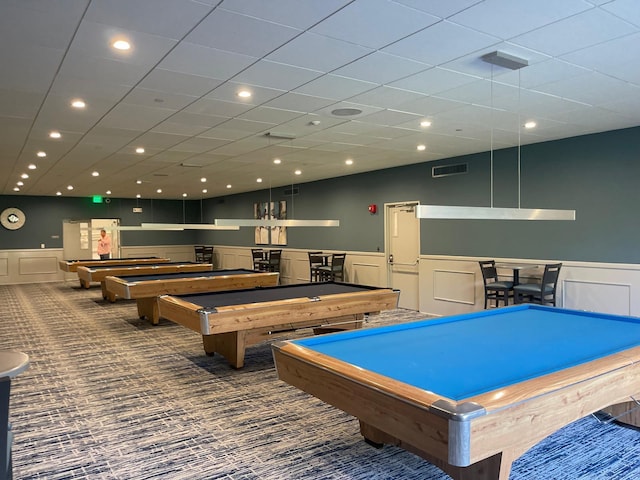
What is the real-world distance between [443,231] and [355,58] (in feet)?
16.5

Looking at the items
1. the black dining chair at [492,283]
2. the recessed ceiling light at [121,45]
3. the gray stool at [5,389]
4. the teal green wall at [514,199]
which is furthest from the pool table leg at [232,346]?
the teal green wall at [514,199]

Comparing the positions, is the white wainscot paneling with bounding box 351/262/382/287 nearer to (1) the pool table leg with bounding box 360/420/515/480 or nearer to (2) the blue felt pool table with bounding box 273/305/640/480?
(2) the blue felt pool table with bounding box 273/305/640/480

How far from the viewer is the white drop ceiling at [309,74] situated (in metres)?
2.57

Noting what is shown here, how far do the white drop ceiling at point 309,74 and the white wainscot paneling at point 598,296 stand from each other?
193 cm

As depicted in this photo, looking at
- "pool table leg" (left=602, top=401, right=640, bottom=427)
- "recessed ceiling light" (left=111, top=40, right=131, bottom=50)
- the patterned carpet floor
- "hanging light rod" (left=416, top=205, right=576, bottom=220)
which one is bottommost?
the patterned carpet floor

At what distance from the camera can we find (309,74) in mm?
3561

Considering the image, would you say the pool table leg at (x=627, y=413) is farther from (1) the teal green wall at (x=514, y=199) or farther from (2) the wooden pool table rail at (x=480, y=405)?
(1) the teal green wall at (x=514, y=199)

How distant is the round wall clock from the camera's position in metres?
13.1

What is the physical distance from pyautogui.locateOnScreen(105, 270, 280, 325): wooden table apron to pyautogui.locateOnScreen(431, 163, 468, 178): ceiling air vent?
3172 mm

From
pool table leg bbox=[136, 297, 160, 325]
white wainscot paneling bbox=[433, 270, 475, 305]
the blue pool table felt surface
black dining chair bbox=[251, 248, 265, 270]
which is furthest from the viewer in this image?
black dining chair bbox=[251, 248, 265, 270]

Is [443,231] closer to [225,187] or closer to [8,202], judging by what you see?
[225,187]

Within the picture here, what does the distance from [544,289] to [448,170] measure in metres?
2.58

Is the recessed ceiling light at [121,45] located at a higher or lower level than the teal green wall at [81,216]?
higher

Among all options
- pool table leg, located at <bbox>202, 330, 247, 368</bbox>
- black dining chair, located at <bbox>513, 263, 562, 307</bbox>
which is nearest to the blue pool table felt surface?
pool table leg, located at <bbox>202, 330, 247, 368</bbox>
